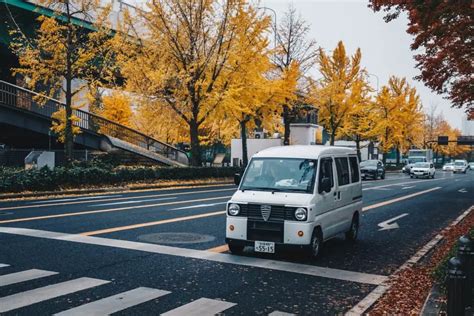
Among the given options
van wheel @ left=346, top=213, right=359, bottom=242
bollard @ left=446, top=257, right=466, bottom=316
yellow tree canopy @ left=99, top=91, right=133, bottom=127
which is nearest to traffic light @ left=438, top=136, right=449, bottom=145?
yellow tree canopy @ left=99, top=91, right=133, bottom=127

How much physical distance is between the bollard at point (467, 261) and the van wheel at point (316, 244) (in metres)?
3.29

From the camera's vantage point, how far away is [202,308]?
20.5 feet

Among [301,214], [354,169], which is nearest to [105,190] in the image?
[354,169]

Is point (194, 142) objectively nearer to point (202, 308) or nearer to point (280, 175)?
point (280, 175)

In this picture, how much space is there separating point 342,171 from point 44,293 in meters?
6.70

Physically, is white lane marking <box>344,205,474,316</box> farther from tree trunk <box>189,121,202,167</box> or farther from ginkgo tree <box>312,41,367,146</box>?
Answer: ginkgo tree <box>312,41,367,146</box>

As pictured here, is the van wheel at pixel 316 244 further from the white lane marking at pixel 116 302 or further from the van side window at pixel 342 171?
the white lane marking at pixel 116 302

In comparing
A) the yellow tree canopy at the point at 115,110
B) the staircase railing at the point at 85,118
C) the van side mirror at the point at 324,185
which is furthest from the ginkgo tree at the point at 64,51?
the yellow tree canopy at the point at 115,110

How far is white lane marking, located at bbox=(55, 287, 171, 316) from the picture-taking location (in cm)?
593

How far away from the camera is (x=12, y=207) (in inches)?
650

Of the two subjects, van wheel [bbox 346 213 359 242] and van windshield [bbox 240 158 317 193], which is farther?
van wheel [bbox 346 213 359 242]

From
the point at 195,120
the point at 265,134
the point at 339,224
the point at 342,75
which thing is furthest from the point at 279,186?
the point at 265,134

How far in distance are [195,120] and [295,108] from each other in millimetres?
14777

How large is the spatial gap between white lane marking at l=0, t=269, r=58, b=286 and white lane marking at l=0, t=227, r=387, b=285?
2.28 m
